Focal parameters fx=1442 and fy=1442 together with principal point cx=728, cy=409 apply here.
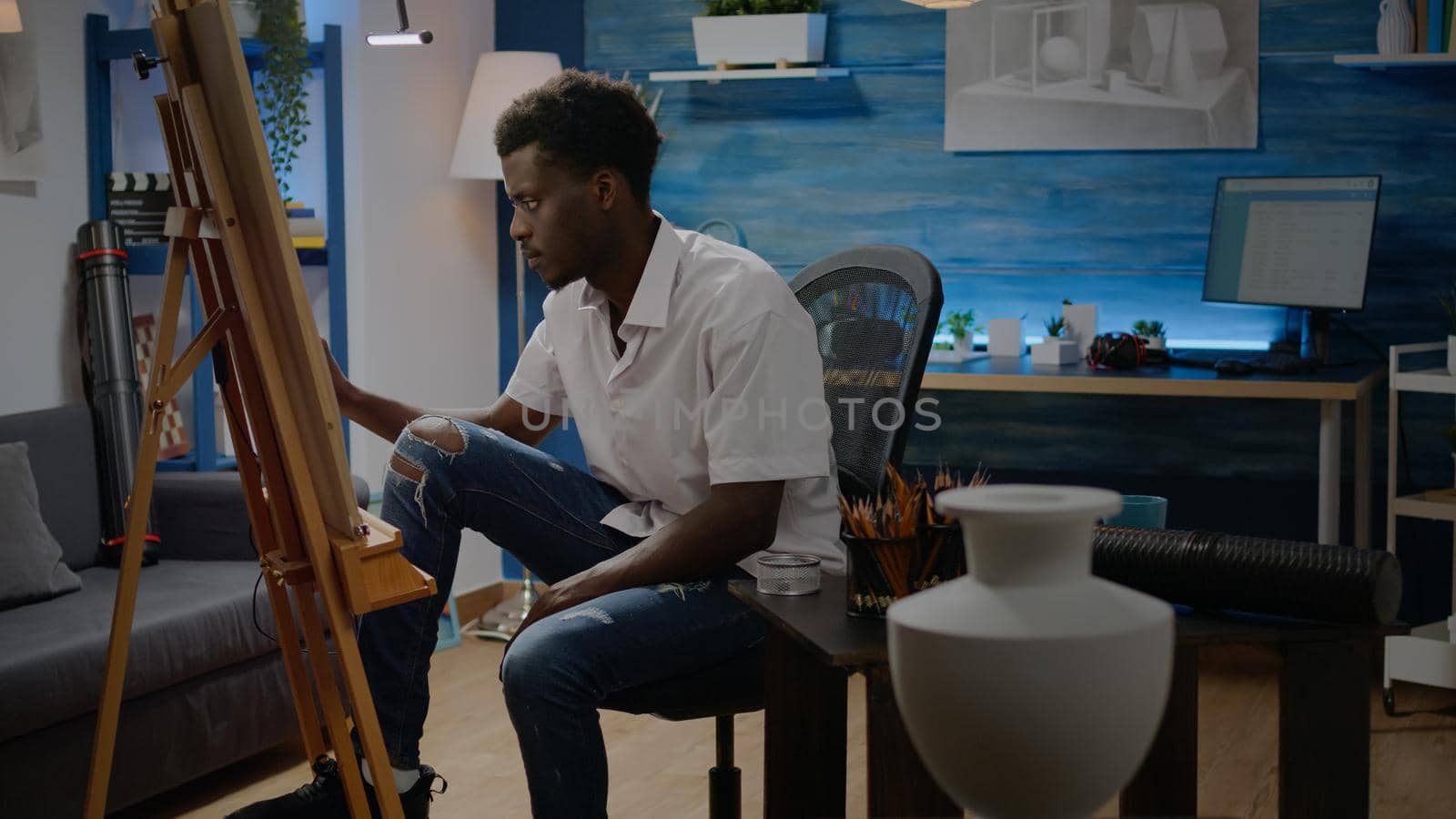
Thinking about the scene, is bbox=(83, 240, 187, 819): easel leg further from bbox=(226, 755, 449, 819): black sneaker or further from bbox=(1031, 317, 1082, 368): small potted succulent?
bbox=(1031, 317, 1082, 368): small potted succulent

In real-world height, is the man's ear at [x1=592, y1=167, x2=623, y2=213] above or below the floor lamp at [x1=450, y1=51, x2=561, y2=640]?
below

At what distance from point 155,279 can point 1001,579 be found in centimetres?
319

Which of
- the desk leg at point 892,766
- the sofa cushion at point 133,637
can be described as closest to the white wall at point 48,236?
the sofa cushion at point 133,637

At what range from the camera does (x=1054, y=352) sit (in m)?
3.65

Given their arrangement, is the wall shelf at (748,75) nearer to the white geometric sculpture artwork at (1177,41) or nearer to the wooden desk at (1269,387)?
→ the white geometric sculpture artwork at (1177,41)

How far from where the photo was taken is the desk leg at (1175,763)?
1.46 metres

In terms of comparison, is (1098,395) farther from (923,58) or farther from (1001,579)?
(1001,579)

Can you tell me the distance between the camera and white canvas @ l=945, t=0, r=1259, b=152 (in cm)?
377

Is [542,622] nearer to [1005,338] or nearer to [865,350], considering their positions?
[865,350]

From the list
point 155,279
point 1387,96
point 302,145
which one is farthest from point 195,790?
point 1387,96

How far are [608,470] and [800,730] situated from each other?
607 mm

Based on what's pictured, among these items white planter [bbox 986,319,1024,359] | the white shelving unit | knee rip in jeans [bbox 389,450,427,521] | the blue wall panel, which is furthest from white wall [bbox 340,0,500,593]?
the white shelving unit

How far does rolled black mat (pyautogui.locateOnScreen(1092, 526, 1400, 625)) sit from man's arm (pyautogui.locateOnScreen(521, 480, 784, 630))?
511mm

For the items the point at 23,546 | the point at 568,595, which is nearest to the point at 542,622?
the point at 568,595
